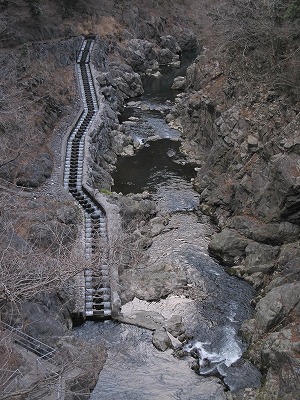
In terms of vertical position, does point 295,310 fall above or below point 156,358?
above

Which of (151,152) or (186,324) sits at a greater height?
(151,152)

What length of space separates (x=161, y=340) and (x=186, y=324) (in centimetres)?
186

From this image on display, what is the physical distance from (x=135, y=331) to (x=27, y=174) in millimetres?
12065

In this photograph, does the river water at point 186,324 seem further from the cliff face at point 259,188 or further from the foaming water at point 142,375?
the cliff face at point 259,188

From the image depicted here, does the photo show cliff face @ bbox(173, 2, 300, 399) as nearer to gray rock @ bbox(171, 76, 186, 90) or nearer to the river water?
the river water

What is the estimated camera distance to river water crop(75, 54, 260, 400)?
57.3ft

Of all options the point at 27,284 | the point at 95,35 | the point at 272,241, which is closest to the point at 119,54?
the point at 95,35

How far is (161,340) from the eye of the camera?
19.3 metres

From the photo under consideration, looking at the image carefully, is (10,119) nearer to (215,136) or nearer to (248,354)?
(215,136)

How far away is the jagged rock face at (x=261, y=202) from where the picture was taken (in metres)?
18.4

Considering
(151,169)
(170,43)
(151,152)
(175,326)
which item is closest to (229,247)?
(175,326)

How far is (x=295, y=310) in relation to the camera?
19062mm

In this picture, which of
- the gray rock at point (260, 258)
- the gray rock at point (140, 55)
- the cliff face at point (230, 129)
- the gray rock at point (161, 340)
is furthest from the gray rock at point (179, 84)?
the gray rock at point (161, 340)

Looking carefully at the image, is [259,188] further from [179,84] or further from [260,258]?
[179,84]
